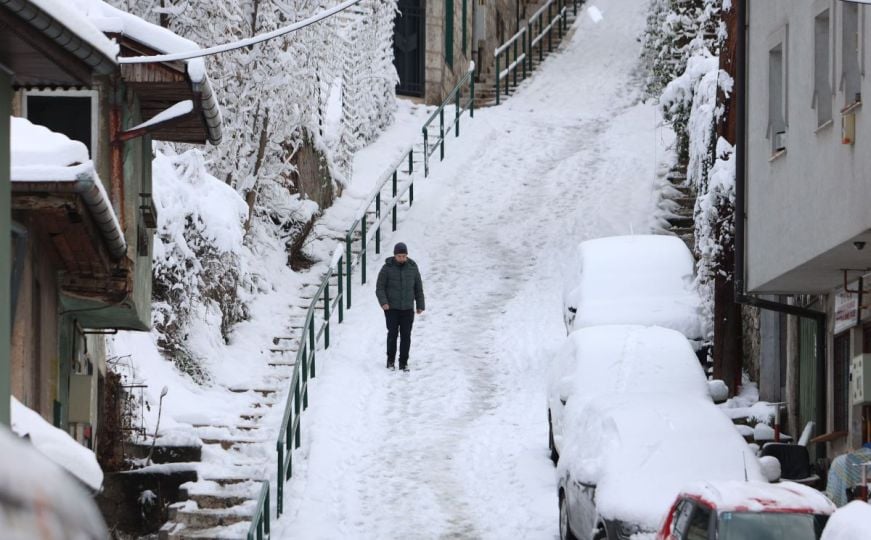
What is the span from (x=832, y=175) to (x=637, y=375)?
9.93 feet

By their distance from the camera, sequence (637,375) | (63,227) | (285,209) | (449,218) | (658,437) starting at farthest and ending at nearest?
(449,218)
(285,209)
(637,375)
(658,437)
(63,227)

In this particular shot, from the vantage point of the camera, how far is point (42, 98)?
1292cm

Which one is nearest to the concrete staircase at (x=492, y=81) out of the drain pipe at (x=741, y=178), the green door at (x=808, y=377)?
the drain pipe at (x=741, y=178)

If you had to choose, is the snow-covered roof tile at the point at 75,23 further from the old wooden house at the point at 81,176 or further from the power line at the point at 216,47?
the power line at the point at 216,47

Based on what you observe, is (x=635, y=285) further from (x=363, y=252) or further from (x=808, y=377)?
(x=363, y=252)

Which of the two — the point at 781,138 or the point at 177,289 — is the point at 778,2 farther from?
the point at 177,289

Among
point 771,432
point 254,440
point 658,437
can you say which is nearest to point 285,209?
point 254,440

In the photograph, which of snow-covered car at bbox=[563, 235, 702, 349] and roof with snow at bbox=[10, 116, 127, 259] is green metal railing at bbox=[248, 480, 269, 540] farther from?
snow-covered car at bbox=[563, 235, 702, 349]

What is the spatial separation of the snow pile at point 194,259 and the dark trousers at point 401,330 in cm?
241

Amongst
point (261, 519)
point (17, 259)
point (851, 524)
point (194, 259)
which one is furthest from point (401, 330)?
point (851, 524)

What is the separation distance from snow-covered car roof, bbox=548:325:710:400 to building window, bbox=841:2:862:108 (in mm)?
3331

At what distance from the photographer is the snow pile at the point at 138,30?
12.7 metres

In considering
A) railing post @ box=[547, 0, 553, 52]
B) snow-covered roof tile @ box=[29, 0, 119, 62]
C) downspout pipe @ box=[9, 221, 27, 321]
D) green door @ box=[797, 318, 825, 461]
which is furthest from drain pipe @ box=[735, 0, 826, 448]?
railing post @ box=[547, 0, 553, 52]

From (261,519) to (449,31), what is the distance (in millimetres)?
26270
